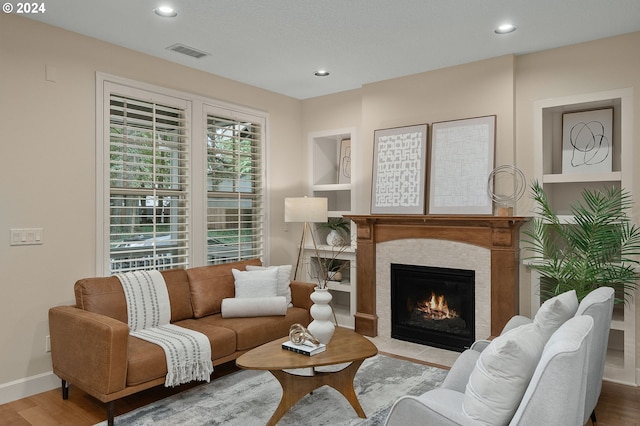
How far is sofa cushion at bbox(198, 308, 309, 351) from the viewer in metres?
3.63

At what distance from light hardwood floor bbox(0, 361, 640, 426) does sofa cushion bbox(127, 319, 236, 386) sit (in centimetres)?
32

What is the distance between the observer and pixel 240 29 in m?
3.47

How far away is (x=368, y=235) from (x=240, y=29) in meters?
2.43

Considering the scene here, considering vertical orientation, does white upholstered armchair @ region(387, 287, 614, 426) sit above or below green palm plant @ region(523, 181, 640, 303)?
below

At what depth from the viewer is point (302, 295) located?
14.3 ft

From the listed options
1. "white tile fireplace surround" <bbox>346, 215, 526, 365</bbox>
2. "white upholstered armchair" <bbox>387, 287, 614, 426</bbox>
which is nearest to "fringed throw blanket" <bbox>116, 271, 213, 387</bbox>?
"white upholstered armchair" <bbox>387, 287, 614, 426</bbox>

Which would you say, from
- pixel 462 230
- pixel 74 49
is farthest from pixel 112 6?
pixel 462 230

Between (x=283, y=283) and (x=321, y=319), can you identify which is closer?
(x=321, y=319)

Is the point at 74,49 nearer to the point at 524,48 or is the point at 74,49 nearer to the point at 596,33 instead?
the point at 524,48

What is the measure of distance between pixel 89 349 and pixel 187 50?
2.56 m

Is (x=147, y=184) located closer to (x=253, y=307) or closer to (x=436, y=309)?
(x=253, y=307)

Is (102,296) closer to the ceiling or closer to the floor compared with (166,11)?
closer to the floor

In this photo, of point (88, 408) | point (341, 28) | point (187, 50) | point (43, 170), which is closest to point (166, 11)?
point (187, 50)

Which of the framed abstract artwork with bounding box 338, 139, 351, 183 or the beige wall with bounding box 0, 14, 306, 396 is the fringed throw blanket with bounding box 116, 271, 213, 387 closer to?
the beige wall with bounding box 0, 14, 306, 396
